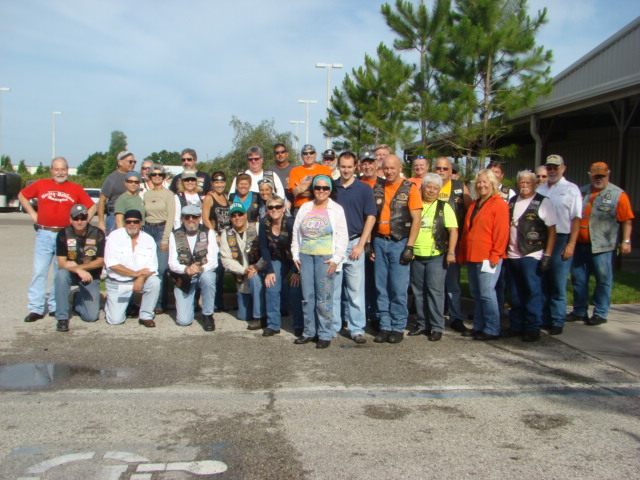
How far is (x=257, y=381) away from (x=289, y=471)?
173 centimetres

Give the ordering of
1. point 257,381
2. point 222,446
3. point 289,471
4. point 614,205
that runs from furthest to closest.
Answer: point 614,205 < point 257,381 < point 222,446 < point 289,471

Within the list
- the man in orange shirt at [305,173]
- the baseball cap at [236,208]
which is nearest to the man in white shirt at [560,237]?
the man in orange shirt at [305,173]

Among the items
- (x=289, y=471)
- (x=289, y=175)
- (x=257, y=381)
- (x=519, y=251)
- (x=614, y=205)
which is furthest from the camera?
(x=289, y=175)

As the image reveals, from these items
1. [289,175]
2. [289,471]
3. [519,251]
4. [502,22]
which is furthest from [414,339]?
[502,22]

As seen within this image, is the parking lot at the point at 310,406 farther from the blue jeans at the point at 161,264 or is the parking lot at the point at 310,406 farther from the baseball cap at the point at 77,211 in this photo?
the baseball cap at the point at 77,211

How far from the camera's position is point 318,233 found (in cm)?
622

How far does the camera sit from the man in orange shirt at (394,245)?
6.44 m

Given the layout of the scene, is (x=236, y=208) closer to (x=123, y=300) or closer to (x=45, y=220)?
(x=123, y=300)

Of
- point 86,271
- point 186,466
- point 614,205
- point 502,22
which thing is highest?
point 502,22

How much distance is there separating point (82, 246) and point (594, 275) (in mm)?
6050

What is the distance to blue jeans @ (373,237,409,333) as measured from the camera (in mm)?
6504

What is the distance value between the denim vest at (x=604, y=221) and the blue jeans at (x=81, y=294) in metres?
5.89

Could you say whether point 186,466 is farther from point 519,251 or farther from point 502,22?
point 502,22

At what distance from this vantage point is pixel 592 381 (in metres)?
5.19
